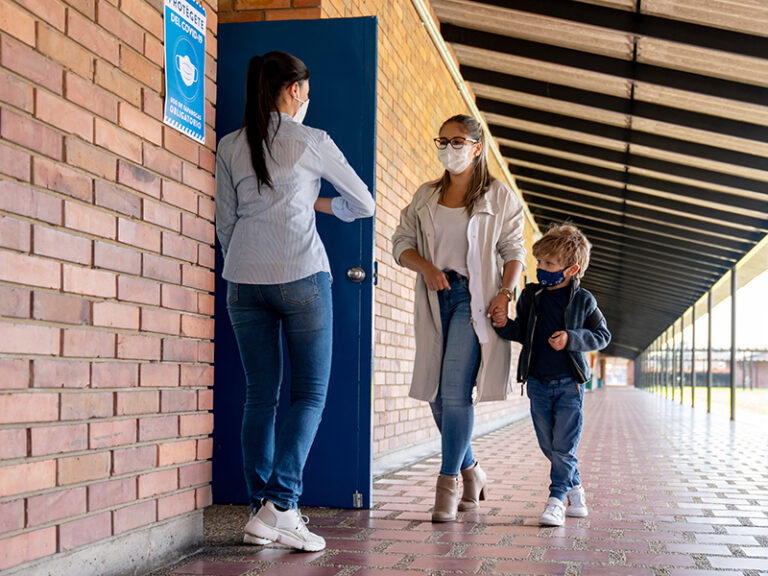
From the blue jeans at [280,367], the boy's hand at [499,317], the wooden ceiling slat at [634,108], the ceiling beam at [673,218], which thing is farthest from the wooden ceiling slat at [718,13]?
the ceiling beam at [673,218]

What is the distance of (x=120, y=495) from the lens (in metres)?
2.16

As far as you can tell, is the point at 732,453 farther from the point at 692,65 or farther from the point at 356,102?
the point at 356,102

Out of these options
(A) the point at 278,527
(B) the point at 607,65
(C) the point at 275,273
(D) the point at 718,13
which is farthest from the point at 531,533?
(B) the point at 607,65

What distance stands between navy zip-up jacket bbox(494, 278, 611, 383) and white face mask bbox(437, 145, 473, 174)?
574mm

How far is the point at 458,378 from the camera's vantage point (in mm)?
3146

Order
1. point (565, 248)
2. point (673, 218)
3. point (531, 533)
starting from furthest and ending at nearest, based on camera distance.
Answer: point (673, 218), point (565, 248), point (531, 533)

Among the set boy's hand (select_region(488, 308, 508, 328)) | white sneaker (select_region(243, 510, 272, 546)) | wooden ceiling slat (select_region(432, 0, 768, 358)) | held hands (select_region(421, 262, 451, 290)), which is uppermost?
wooden ceiling slat (select_region(432, 0, 768, 358))

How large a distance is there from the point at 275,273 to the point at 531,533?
1.36 meters

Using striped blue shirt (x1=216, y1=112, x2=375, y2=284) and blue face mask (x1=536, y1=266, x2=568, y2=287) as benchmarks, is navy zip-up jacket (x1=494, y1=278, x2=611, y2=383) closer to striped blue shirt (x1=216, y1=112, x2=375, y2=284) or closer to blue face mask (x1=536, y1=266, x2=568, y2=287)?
blue face mask (x1=536, y1=266, x2=568, y2=287)

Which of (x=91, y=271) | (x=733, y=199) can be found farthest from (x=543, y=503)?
(x=733, y=199)

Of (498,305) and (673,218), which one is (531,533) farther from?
(673,218)

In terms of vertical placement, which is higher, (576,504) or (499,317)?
(499,317)

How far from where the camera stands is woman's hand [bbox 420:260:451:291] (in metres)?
3.15

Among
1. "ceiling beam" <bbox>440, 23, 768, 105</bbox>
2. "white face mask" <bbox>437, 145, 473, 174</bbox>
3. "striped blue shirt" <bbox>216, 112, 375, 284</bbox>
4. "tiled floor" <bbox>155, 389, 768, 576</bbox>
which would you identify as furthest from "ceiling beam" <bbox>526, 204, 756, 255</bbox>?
"striped blue shirt" <bbox>216, 112, 375, 284</bbox>
